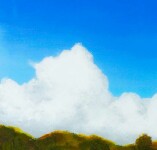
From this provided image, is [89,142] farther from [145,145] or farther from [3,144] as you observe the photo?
[3,144]

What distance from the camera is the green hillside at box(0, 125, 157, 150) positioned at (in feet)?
248

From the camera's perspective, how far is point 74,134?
254 ft

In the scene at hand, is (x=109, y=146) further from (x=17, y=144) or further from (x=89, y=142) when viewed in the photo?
(x=17, y=144)

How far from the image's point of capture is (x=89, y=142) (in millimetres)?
76500

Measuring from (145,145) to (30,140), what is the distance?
19.8 metres

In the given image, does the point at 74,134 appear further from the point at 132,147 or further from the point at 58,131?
the point at 132,147

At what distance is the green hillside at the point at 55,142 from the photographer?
248 feet

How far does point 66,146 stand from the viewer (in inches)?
2982

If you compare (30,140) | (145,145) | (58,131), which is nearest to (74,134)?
(58,131)

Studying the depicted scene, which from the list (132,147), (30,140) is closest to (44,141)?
(30,140)

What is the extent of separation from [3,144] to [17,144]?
7.77 feet

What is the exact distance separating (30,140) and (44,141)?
256cm

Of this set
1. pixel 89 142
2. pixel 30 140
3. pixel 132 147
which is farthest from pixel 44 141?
pixel 132 147

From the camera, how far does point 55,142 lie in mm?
76250
